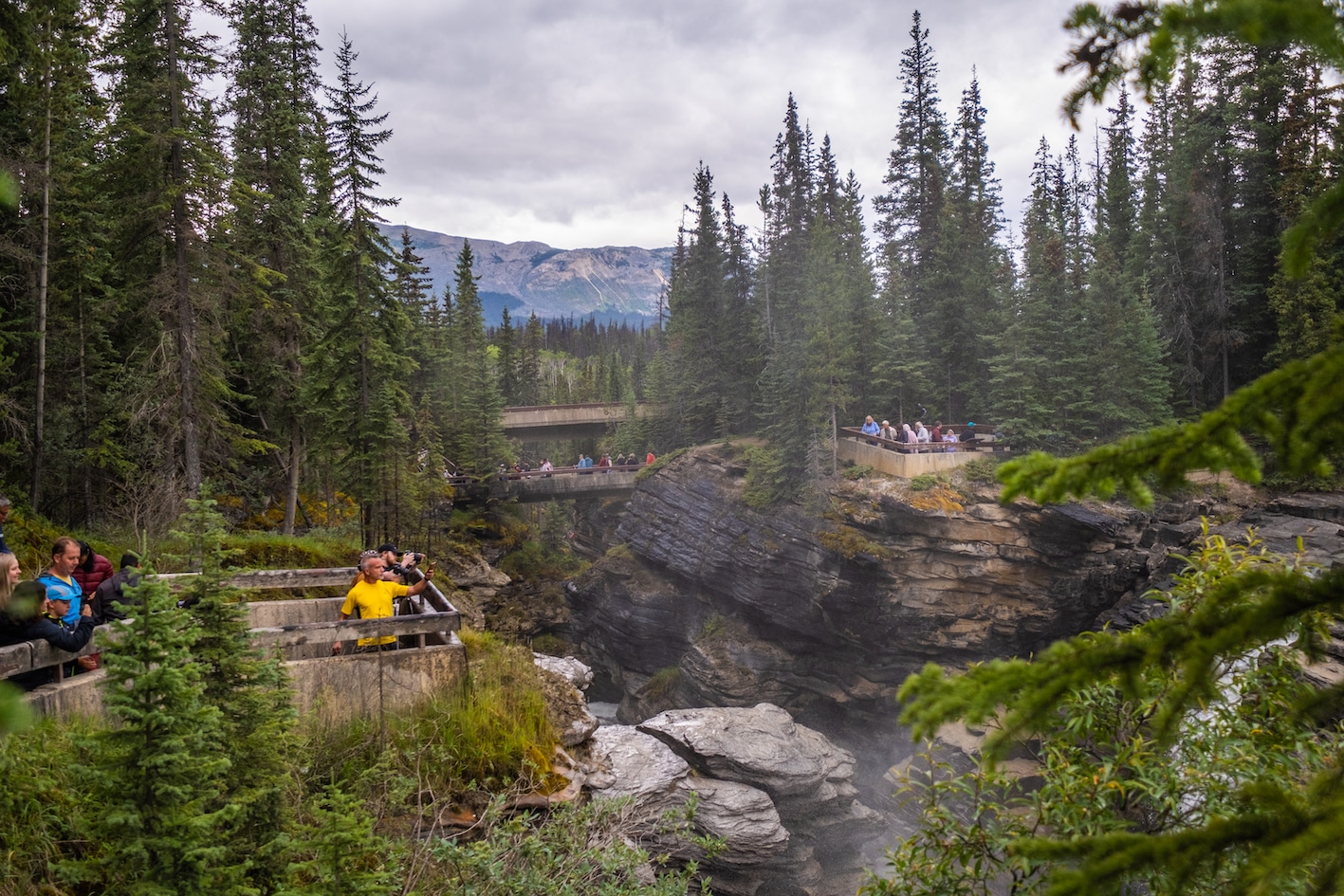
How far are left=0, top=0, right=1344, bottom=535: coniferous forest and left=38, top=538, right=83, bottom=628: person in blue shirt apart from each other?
5.35 meters

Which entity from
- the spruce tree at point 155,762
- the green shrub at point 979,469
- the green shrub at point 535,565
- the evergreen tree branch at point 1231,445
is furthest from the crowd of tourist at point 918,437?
the spruce tree at point 155,762

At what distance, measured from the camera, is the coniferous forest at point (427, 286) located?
15.4 metres

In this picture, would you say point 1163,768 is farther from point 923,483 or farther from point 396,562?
point 923,483

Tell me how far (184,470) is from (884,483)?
2322 cm

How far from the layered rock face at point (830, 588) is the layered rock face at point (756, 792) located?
7.03m

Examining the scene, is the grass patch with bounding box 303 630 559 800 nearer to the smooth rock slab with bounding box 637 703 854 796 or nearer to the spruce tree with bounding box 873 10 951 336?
the smooth rock slab with bounding box 637 703 854 796

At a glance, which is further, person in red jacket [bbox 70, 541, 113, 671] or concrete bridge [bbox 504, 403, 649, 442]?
concrete bridge [bbox 504, 403, 649, 442]

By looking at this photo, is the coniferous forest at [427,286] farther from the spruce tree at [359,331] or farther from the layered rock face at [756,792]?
the layered rock face at [756,792]

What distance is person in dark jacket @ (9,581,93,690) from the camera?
19.1ft

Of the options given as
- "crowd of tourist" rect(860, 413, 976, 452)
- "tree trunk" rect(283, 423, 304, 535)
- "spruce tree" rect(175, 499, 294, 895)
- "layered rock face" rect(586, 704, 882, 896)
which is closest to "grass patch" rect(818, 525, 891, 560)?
"crowd of tourist" rect(860, 413, 976, 452)

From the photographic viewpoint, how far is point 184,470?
1583 centimetres

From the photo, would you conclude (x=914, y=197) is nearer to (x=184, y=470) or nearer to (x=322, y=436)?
(x=322, y=436)

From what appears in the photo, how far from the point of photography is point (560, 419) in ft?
147

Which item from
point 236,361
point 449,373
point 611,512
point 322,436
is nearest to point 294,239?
point 236,361
